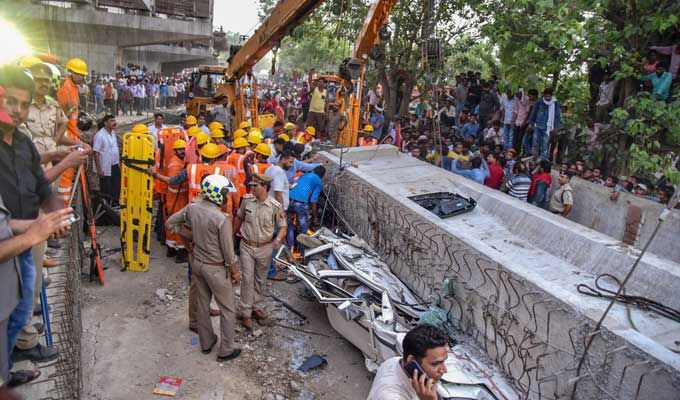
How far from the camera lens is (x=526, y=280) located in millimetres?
4164

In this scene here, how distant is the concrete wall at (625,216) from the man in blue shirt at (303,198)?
405 centimetres

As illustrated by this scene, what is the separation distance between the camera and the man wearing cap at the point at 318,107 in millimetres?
13148

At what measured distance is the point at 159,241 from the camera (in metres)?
8.30

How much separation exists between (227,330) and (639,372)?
3.63 m

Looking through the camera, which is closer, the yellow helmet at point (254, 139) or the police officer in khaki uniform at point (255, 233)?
the police officer in khaki uniform at point (255, 233)

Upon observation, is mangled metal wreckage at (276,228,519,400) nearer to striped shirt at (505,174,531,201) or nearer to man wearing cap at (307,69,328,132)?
striped shirt at (505,174,531,201)

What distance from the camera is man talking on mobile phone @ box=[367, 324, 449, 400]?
2.54m

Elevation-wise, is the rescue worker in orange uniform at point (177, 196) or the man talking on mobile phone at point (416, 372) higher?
the man talking on mobile phone at point (416, 372)

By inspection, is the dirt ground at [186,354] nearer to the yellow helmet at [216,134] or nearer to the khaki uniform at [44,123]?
the khaki uniform at [44,123]

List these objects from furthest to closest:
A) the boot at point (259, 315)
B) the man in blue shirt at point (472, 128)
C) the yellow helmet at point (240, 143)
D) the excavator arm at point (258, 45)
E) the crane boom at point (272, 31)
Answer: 1. the man in blue shirt at point (472, 128)
2. the excavator arm at point (258, 45)
3. the crane boom at point (272, 31)
4. the yellow helmet at point (240, 143)
5. the boot at point (259, 315)

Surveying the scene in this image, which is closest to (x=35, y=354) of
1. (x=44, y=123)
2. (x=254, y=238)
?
(x=254, y=238)

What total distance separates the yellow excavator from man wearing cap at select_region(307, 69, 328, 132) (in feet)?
2.66

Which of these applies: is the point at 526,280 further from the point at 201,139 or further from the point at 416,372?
the point at 201,139

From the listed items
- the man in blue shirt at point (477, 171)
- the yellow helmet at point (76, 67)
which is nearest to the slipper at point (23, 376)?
the yellow helmet at point (76, 67)
